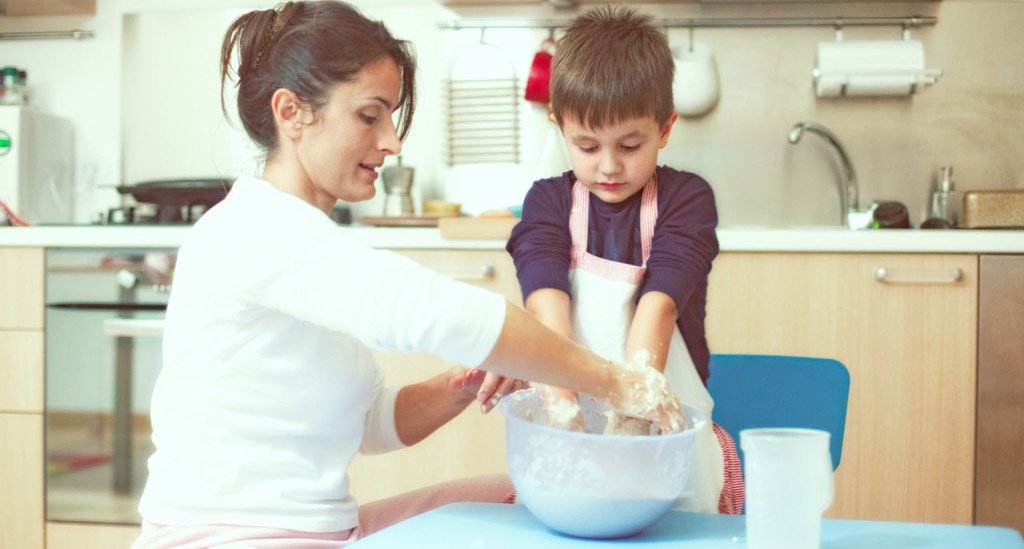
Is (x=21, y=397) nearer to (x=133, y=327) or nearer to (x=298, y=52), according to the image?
(x=133, y=327)

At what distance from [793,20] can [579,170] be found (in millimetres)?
1834

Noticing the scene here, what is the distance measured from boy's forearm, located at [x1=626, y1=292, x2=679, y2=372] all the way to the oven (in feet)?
5.62

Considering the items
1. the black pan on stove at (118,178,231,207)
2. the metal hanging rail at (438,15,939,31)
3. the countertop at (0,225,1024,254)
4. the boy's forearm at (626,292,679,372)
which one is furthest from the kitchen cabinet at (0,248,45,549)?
the boy's forearm at (626,292,679,372)

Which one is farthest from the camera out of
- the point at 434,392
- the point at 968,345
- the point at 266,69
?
the point at 968,345

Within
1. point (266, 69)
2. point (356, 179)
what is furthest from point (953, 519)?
point (266, 69)

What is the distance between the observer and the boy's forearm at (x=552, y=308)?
3.64 feet

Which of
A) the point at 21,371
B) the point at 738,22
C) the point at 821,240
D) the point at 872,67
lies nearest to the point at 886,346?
the point at 821,240

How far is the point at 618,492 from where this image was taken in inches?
31.7

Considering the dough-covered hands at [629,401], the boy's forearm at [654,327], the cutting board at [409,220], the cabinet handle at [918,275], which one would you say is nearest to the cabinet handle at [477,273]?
the cutting board at [409,220]

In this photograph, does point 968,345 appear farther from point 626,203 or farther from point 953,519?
point 626,203

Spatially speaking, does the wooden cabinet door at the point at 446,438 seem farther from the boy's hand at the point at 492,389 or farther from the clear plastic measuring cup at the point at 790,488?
the clear plastic measuring cup at the point at 790,488

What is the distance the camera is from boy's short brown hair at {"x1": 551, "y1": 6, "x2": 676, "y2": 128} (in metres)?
1.12

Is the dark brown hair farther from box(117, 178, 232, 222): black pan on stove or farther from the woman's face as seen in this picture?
box(117, 178, 232, 222): black pan on stove

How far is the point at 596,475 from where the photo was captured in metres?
0.80
